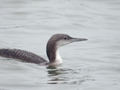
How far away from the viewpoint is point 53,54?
15898 millimetres

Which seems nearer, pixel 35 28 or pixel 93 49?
pixel 93 49

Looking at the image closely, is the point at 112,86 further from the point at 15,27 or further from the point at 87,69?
the point at 15,27

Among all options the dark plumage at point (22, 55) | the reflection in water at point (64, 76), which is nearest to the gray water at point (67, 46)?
the reflection in water at point (64, 76)

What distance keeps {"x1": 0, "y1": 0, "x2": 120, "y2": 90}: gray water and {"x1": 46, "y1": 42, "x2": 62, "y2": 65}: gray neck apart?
19cm

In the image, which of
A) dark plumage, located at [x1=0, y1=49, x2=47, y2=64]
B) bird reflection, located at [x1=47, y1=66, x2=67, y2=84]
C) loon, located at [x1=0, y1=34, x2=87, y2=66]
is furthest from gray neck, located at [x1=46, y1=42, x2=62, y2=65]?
bird reflection, located at [x1=47, y1=66, x2=67, y2=84]

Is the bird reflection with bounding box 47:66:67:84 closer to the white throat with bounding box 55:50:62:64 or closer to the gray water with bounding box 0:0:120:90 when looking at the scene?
the gray water with bounding box 0:0:120:90

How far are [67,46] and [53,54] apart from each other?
202 centimetres

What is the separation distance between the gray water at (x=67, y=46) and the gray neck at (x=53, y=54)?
186 mm

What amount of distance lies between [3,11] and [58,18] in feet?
5.93

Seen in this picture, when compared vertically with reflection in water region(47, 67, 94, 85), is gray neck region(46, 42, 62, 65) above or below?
above

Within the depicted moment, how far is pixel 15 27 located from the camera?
63.5 ft

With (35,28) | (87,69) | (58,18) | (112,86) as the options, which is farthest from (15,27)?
(112,86)

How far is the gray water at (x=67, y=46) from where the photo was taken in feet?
46.6

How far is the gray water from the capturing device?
14219 millimetres
